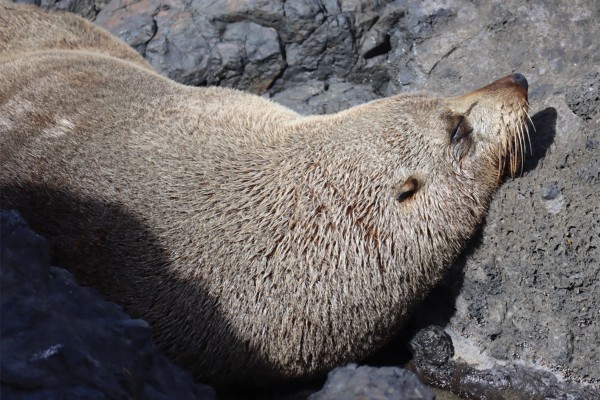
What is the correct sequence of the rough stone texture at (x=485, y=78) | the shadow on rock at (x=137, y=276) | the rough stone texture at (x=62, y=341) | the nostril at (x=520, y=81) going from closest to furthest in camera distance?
the rough stone texture at (x=62, y=341), the shadow on rock at (x=137, y=276), the rough stone texture at (x=485, y=78), the nostril at (x=520, y=81)

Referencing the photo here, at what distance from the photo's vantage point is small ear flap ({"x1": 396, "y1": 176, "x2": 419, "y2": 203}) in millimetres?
4434

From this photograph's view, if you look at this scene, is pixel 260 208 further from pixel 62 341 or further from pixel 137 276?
pixel 62 341

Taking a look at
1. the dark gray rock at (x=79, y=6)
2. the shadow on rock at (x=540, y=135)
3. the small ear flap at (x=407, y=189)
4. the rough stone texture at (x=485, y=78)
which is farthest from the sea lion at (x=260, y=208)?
the dark gray rock at (x=79, y=6)

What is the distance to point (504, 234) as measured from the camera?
4.79 metres

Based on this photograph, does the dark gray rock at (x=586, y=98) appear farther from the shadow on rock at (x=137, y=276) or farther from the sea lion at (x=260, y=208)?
the shadow on rock at (x=137, y=276)

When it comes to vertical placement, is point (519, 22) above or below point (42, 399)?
below

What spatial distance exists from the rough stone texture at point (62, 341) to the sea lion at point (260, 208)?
72cm

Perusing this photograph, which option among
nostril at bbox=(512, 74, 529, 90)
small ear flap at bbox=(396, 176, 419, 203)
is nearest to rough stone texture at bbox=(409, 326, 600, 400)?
small ear flap at bbox=(396, 176, 419, 203)

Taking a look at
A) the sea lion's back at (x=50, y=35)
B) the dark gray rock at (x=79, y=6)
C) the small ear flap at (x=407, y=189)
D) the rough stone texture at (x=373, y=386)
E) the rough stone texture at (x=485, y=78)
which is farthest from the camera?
the dark gray rock at (x=79, y=6)

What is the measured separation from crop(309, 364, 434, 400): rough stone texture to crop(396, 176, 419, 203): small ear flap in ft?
3.76

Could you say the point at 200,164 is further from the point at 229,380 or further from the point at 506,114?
the point at 506,114

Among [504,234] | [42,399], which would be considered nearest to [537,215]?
[504,234]

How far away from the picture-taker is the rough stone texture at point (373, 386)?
135 inches

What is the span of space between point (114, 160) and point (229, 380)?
1.37 meters
